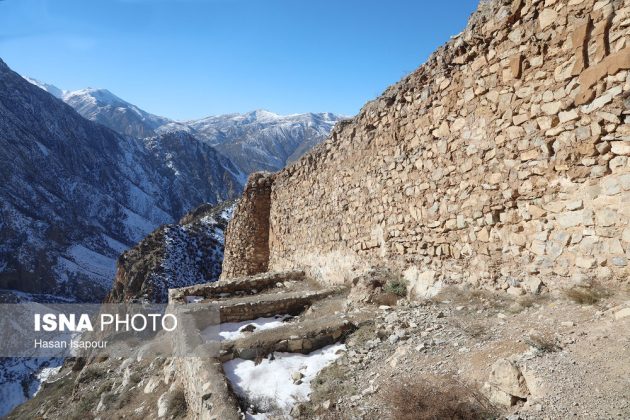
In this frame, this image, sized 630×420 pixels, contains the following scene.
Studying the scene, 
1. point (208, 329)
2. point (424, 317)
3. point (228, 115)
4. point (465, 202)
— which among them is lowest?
point (208, 329)

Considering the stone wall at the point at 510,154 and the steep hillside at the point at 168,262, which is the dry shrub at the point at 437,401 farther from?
the steep hillside at the point at 168,262

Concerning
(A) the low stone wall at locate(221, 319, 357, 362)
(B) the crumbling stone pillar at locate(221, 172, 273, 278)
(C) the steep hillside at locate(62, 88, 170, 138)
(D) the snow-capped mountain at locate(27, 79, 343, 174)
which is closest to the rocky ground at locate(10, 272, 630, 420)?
(A) the low stone wall at locate(221, 319, 357, 362)

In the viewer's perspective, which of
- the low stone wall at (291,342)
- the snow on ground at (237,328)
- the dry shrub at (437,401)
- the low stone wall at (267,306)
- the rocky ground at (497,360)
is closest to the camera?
the rocky ground at (497,360)

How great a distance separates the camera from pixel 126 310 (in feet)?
53.0

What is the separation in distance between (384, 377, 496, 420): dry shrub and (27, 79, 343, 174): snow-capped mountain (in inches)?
3688

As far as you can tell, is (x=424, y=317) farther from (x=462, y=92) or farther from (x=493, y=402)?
(x=462, y=92)

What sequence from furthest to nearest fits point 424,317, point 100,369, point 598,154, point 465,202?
1. point 100,369
2. point 465,202
3. point 424,317
4. point 598,154

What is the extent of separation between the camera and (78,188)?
224 feet

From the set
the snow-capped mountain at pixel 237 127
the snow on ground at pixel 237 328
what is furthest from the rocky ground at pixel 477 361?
the snow-capped mountain at pixel 237 127

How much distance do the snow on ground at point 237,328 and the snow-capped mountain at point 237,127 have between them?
89.9 metres

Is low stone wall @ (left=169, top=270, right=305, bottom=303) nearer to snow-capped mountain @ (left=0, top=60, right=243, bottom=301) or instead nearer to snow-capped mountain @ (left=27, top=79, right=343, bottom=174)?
snow-capped mountain @ (left=0, top=60, right=243, bottom=301)

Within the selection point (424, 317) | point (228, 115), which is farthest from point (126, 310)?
point (228, 115)

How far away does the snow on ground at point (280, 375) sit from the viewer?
4.10 m

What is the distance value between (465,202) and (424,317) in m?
1.58
